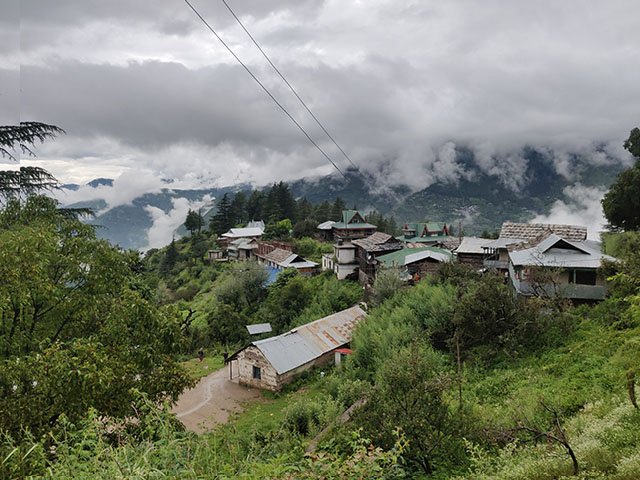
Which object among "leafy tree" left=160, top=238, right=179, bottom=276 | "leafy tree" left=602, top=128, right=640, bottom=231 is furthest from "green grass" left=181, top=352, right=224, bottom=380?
"leafy tree" left=160, top=238, right=179, bottom=276

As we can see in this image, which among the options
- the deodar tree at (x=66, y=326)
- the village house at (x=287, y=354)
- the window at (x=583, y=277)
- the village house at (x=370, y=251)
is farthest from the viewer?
the village house at (x=370, y=251)

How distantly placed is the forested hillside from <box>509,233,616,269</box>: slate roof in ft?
7.12

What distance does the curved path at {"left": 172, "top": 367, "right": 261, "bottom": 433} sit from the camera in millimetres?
16175

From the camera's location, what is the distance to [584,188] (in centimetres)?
13700

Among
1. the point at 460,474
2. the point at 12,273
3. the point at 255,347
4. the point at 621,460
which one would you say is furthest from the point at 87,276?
the point at 255,347

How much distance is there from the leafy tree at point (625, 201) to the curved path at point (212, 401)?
23.7m

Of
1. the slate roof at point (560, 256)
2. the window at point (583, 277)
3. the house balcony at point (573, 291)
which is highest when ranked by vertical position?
the slate roof at point (560, 256)

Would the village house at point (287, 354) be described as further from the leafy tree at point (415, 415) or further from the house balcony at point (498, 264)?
the leafy tree at point (415, 415)

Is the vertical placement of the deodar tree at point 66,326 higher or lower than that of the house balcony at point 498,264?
higher

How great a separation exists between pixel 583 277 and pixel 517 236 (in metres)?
10.3

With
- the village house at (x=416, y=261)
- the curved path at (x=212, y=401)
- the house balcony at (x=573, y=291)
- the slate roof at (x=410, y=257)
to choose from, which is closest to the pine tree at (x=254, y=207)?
the slate roof at (x=410, y=257)

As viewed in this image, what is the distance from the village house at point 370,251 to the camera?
32844mm

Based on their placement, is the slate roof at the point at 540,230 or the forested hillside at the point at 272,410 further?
the slate roof at the point at 540,230

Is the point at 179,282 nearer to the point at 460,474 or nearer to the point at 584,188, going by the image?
the point at 460,474
